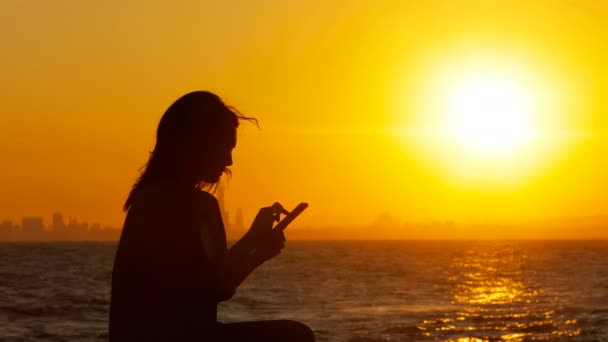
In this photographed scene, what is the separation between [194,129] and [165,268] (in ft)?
1.91

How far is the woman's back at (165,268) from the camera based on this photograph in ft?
13.4

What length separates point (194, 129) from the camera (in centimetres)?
435

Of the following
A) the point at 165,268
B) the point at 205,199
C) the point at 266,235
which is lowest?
the point at 165,268

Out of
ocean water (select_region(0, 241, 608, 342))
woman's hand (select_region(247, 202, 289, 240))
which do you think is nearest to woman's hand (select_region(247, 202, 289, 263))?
woman's hand (select_region(247, 202, 289, 240))

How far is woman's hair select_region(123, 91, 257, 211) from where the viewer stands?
4.34 meters

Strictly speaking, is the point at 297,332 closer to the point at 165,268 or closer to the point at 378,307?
the point at 165,268

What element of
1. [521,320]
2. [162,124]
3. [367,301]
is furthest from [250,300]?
[162,124]

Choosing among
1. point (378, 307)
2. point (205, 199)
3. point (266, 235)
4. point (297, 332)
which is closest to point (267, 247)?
point (266, 235)

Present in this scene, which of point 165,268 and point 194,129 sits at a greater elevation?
point 194,129

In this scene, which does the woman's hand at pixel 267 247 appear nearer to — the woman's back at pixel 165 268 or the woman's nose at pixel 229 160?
the woman's back at pixel 165 268

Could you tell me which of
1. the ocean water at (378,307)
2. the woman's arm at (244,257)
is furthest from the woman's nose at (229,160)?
the ocean water at (378,307)

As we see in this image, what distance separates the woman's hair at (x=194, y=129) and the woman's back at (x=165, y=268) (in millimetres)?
125

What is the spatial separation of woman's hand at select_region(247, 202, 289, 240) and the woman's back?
0.46 feet

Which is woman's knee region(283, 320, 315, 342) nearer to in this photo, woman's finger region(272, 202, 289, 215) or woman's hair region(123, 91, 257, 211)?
woman's finger region(272, 202, 289, 215)
